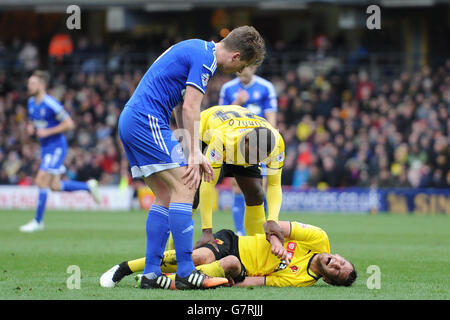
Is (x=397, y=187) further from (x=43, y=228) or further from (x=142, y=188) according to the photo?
(x=43, y=228)

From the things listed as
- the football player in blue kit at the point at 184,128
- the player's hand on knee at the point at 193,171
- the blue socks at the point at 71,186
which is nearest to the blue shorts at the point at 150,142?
the football player in blue kit at the point at 184,128

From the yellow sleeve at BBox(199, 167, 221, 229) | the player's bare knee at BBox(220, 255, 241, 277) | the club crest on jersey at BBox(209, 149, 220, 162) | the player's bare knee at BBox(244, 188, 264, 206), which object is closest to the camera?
the player's bare knee at BBox(220, 255, 241, 277)

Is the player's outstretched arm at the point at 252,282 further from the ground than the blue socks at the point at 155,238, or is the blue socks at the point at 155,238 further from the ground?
the blue socks at the point at 155,238

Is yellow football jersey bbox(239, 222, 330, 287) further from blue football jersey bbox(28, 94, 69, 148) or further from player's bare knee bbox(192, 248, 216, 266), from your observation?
blue football jersey bbox(28, 94, 69, 148)

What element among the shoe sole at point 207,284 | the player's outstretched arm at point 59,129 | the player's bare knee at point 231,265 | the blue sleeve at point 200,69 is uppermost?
the blue sleeve at point 200,69

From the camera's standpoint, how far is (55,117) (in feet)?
45.8

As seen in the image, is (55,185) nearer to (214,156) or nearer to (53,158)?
(53,158)

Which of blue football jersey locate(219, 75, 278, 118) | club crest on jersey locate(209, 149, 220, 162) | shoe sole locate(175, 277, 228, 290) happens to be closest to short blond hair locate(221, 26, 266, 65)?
club crest on jersey locate(209, 149, 220, 162)

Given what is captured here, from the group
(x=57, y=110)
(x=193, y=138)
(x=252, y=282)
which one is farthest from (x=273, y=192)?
(x=57, y=110)

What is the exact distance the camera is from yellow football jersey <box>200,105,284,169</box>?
25.1 ft

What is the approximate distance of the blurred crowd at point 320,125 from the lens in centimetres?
2186

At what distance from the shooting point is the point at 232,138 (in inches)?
305

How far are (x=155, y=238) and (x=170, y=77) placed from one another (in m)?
1.38

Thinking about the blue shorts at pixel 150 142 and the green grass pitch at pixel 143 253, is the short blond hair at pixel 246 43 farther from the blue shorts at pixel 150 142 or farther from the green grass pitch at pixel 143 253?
the green grass pitch at pixel 143 253
